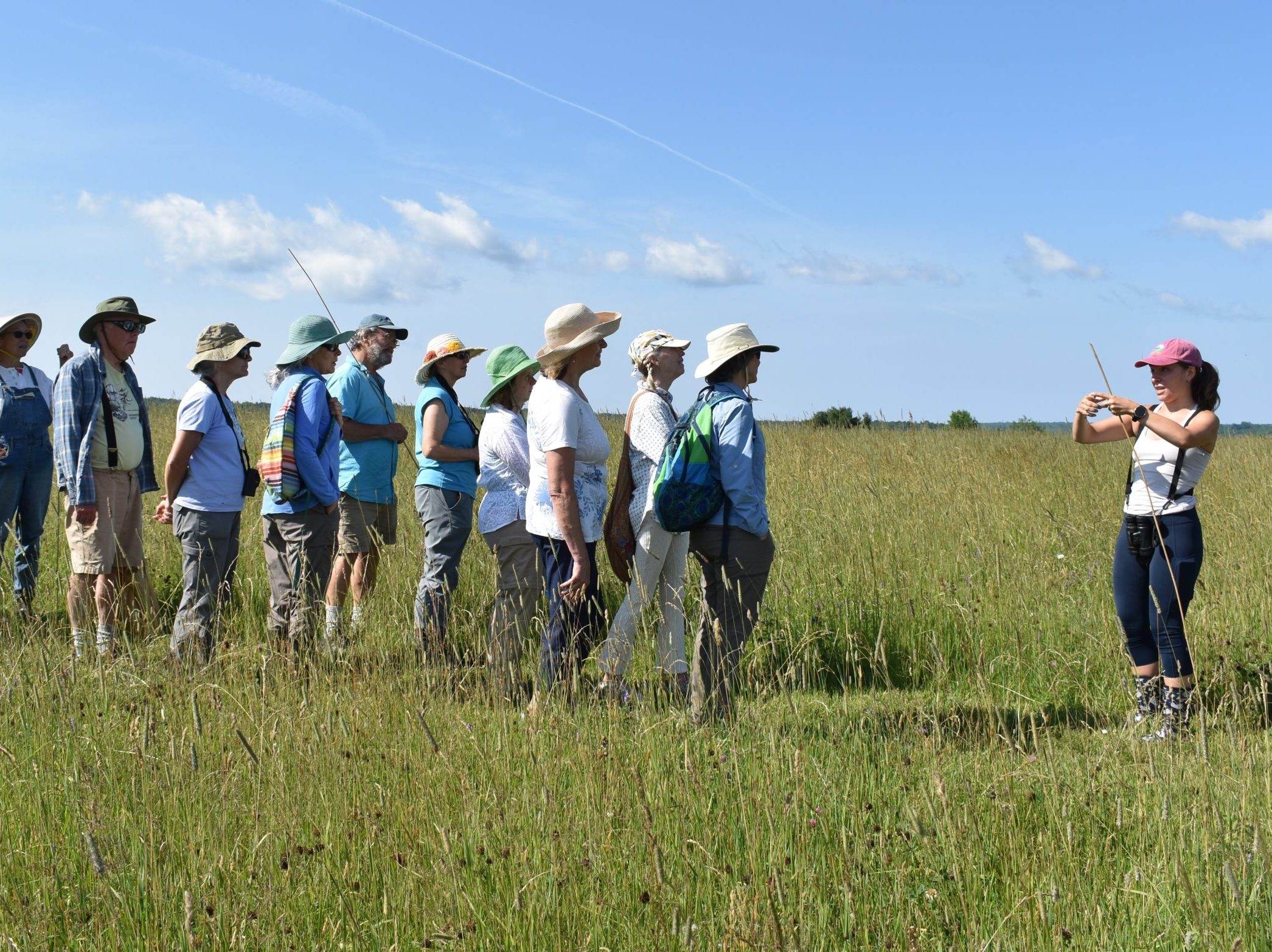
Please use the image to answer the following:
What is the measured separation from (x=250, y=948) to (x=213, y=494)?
3.19m

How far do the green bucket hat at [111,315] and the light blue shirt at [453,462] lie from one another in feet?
4.81

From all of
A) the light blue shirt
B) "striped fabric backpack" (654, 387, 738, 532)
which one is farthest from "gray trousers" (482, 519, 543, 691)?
"striped fabric backpack" (654, 387, 738, 532)

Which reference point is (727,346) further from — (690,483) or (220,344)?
(220,344)

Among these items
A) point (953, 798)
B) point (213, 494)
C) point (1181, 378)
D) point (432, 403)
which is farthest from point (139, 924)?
point (1181, 378)

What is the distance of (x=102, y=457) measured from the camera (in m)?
5.40

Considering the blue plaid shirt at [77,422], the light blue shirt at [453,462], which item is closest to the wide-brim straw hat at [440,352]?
the light blue shirt at [453,462]

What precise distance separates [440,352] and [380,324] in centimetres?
52

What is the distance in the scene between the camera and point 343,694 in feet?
13.5

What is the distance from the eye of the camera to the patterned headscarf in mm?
4980

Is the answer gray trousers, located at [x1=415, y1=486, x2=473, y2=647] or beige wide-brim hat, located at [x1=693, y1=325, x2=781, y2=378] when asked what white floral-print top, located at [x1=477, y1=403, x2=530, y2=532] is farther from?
beige wide-brim hat, located at [x1=693, y1=325, x2=781, y2=378]

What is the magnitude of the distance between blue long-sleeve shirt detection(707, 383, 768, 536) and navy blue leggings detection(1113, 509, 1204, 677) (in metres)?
1.73

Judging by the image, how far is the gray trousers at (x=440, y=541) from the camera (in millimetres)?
5445

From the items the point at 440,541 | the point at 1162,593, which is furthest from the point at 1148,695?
the point at 440,541

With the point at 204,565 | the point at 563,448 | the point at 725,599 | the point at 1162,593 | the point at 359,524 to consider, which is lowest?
the point at 1162,593
